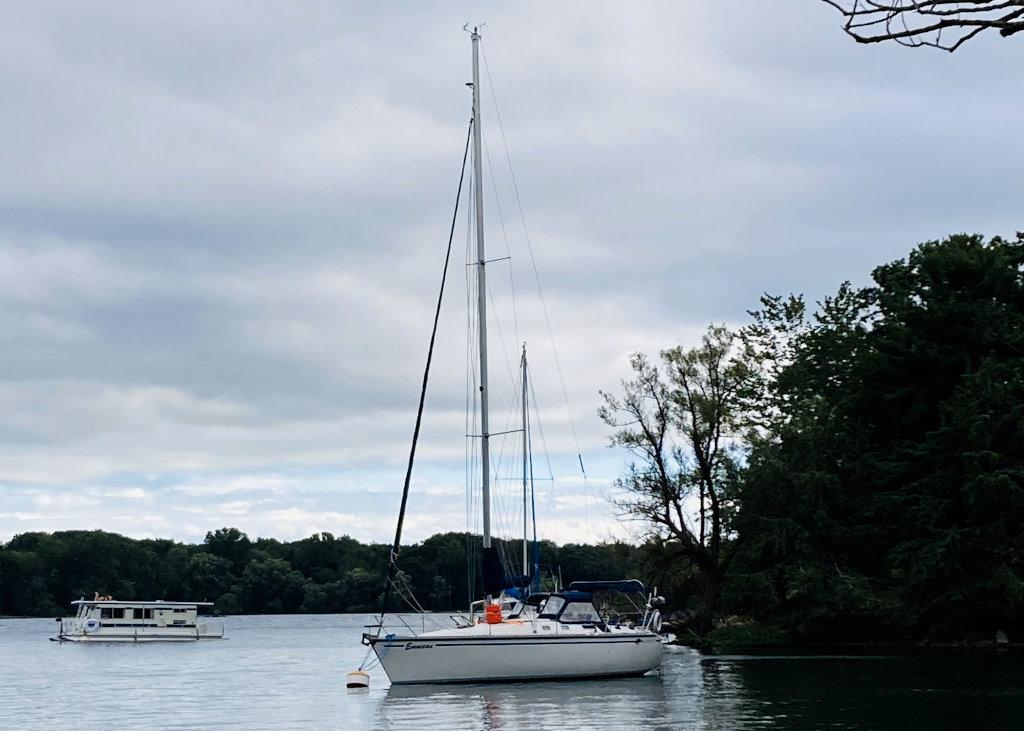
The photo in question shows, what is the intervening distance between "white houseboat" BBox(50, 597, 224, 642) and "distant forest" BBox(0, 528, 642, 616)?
33.2 m

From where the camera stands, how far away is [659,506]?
66.3 meters

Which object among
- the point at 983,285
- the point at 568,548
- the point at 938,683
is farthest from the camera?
the point at 568,548

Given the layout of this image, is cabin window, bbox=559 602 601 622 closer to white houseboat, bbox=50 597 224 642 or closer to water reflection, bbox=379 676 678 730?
water reflection, bbox=379 676 678 730

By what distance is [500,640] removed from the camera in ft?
124

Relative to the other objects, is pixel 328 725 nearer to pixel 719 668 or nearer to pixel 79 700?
pixel 79 700

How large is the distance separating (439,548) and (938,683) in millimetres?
87957

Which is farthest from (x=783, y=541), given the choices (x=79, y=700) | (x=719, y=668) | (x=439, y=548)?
(x=439, y=548)

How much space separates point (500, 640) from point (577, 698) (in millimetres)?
4131

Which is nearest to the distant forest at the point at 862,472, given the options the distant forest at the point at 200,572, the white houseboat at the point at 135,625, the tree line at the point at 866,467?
the tree line at the point at 866,467

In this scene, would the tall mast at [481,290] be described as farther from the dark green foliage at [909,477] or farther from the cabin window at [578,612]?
the dark green foliage at [909,477]

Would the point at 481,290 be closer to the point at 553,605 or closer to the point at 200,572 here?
the point at 553,605

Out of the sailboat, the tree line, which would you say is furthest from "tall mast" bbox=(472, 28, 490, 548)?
the tree line

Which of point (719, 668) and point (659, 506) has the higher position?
point (659, 506)

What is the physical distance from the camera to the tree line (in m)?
50.8
